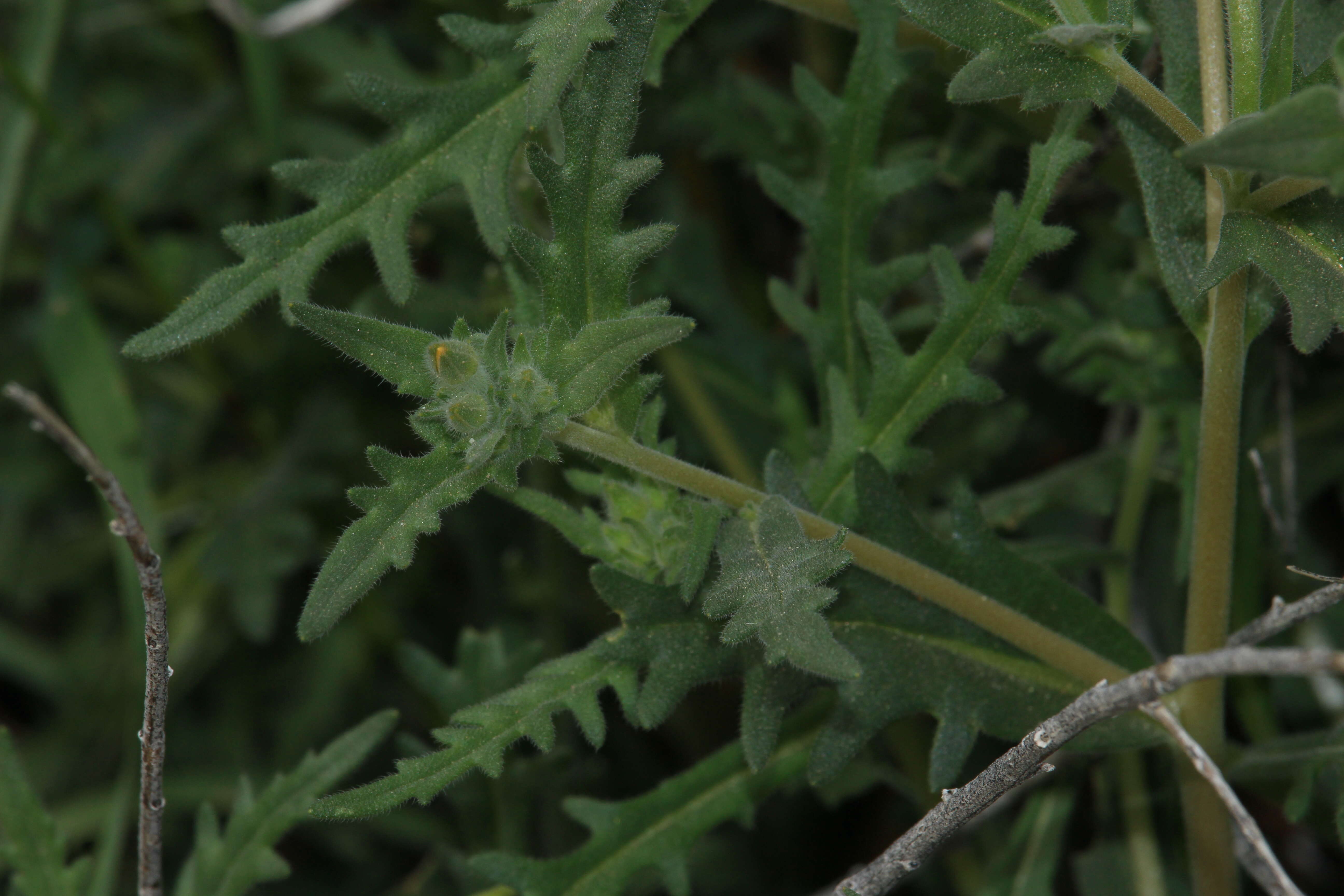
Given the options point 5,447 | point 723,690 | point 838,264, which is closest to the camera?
point 838,264

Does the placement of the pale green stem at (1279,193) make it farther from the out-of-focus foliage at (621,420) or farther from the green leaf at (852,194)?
the green leaf at (852,194)

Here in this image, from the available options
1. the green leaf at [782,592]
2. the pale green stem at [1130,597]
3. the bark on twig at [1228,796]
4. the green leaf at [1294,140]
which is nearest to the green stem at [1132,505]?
the pale green stem at [1130,597]

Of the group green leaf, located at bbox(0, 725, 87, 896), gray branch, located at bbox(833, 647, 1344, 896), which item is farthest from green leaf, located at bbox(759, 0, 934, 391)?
green leaf, located at bbox(0, 725, 87, 896)

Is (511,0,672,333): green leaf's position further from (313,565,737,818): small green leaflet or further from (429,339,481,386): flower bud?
(313,565,737,818): small green leaflet

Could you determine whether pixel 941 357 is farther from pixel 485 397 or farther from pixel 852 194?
pixel 485 397

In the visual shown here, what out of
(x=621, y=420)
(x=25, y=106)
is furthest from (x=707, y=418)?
(x=25, y=106)

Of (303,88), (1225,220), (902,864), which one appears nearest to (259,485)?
(303,88)

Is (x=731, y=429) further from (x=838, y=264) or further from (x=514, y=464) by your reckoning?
(x=514, y=464)
